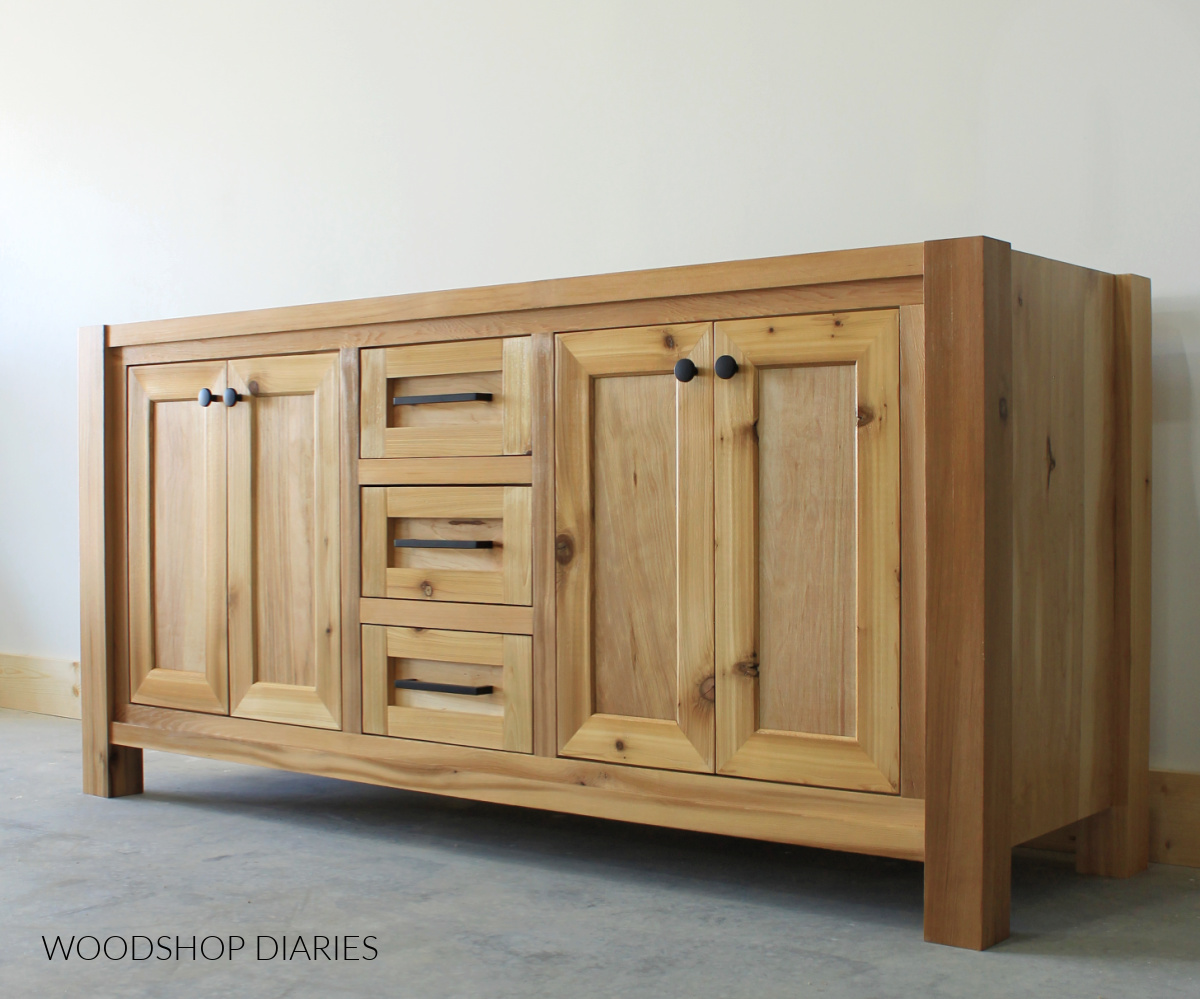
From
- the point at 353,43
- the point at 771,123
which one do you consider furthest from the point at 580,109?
the point at 353,43

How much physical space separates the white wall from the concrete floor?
476mm

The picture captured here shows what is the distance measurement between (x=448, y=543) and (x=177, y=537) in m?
0.59

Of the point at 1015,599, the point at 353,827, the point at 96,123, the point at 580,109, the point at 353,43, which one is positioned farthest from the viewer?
the point at 96,123

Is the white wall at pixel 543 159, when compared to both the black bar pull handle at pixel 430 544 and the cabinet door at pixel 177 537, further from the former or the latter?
the black bar pull handle at pixel 430 544

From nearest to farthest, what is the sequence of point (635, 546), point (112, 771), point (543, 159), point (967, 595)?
point (967, 595) → point (635, 546) → point (112, 771) → point (543, 159)

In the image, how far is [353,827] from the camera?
6.30ft

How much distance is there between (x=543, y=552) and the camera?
1.67m

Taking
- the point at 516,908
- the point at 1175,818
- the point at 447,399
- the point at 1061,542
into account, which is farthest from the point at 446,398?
the point at 1175,818

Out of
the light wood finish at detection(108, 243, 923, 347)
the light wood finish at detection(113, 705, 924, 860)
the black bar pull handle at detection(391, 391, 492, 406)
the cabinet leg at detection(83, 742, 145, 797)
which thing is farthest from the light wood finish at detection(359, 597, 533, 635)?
the cabinet leg at detection(83, 742, 145, 797)

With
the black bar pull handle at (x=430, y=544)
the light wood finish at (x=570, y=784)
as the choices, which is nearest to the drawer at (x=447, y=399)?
the black bar pull handle at (x=430, y=544)

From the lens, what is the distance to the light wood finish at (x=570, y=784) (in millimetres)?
1430

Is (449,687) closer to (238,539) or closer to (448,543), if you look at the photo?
(448,543)

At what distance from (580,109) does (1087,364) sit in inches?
42.9

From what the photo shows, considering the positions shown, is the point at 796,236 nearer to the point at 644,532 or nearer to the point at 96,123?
the point at 644,532
